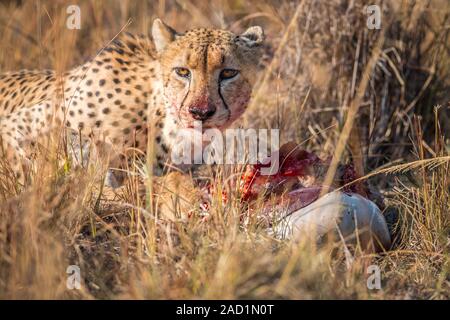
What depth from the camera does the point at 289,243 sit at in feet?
8.69

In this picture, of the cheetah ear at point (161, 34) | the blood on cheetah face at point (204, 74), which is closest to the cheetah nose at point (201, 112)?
the blood on cheetah face at point (204, 74)

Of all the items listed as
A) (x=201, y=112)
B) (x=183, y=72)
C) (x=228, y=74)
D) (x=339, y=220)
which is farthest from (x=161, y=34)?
(x=339, y=220)

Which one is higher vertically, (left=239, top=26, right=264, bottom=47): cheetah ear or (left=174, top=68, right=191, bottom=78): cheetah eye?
(left=239, top=26, right=264, bottom=47): cheetah ear

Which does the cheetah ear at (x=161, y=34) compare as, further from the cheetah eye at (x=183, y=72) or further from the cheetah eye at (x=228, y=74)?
the cheetah eye at (x=228, y=74)

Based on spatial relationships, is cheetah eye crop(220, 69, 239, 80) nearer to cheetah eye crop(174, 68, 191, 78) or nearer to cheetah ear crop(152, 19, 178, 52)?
cheetah eye crop(174, 68, 191, 78)

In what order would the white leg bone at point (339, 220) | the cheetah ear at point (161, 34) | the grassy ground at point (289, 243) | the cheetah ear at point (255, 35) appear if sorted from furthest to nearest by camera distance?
the cheetah ear at point (255, 35) → the cheetah ear at point (161, 34) → the white leg bone at point (339, 220) → the grassy ground at point (289, 243)

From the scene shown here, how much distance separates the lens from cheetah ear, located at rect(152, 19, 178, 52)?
3477 mm

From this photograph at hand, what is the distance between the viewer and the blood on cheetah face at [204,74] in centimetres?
329

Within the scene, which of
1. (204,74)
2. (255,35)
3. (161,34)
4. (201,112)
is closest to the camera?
(201,112)

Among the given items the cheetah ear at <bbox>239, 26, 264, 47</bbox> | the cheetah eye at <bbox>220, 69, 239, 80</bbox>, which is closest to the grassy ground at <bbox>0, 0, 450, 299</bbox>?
the cheetah eye at <bbox>220, 69, 239, 80</bbox>

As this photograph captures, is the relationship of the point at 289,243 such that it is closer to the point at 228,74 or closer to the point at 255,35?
the point at 228,74

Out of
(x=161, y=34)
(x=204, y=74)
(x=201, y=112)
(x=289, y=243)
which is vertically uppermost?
(x=161, y=34)

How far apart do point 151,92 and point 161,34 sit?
0.27 m

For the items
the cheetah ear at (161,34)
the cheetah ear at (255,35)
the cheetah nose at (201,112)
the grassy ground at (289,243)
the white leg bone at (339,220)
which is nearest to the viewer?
the grassy ground at (289,243)
